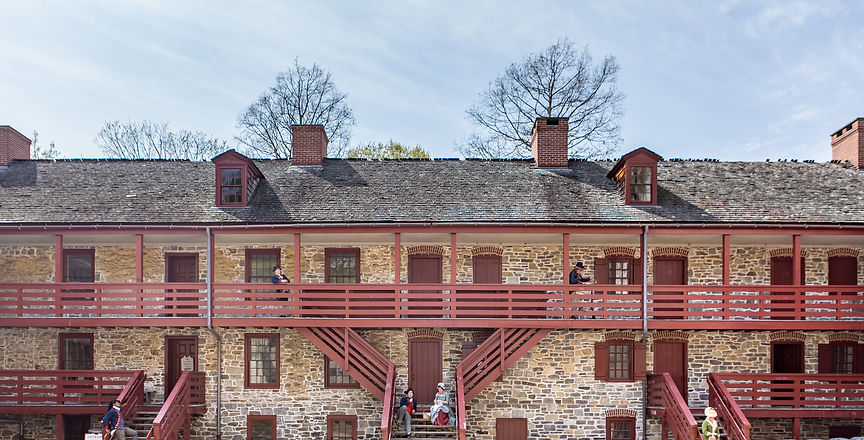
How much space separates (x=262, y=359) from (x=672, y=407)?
11329 mm

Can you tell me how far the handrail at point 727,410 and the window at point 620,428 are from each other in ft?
7.12

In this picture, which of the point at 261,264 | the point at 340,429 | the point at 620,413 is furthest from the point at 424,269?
the point at 620,413

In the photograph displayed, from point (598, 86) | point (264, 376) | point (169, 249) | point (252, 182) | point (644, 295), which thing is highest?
point (598, 86)

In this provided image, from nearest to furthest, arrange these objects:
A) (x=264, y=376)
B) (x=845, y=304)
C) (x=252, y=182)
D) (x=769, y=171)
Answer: (x=845, y=304)
(x=264, y=376)
(x=252, y=182)
(x=769, y=171)

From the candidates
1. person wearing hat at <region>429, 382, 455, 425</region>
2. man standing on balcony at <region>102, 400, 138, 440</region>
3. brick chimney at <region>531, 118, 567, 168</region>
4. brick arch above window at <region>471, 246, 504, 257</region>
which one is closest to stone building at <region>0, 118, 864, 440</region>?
brick arch above window at <region>471, 246, 504, 257</region>

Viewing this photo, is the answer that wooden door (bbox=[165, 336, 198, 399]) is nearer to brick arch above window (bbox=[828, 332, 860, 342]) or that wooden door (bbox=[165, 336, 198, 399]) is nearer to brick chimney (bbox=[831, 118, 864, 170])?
brick arch above window (bbox=[828, 332, 860, 342])

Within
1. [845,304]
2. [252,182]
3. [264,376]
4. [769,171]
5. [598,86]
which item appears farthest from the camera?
[598,86]

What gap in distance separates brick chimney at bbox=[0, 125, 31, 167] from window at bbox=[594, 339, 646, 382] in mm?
20366

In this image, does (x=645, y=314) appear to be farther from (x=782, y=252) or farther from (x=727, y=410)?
(x=782, y=252)

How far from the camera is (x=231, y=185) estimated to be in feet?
49.8

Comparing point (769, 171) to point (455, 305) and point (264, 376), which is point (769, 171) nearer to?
point (455, 305)

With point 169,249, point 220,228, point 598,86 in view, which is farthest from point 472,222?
point 598,86

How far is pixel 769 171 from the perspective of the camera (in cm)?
1677

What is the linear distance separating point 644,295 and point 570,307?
198 centimetres
